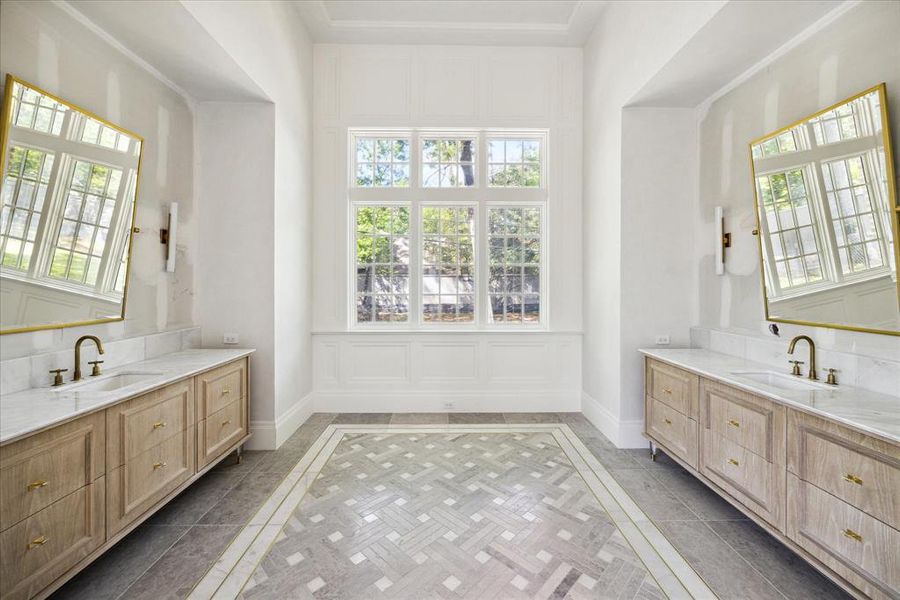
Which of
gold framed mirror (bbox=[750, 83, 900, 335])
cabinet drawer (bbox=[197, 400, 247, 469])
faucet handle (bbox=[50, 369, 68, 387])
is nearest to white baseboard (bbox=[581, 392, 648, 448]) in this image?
gold framed mirror (bbox=[750, 83, 900, 335])

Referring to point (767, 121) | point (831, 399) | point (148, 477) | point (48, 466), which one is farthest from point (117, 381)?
point (767, 121)

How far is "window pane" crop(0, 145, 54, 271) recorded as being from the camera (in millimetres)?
1777

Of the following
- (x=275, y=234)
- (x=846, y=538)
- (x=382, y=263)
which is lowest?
(x=846, y=538)

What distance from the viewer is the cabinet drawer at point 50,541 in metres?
1.40

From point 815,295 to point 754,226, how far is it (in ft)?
2.50

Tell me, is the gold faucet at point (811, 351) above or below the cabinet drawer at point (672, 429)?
above

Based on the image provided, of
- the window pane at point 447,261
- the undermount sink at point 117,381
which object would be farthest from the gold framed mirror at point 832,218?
the undermount sink at point 117,381

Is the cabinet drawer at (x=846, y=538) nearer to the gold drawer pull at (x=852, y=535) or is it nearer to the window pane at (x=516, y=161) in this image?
the gold drawer pull at (x=852, y=535)

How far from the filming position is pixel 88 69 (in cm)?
227

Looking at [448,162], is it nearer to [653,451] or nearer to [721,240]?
[721,240]

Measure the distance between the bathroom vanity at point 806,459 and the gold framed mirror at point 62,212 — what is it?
3.79 metres

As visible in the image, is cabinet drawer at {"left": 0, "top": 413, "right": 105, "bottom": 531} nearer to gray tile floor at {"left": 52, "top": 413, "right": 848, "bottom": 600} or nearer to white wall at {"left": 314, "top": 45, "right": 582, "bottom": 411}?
gray tile floor at {"left": 52, "top": 413, "right": 848, "bottom": 600}

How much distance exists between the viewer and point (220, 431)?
2.75m

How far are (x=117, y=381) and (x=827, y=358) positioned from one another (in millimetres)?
4263
